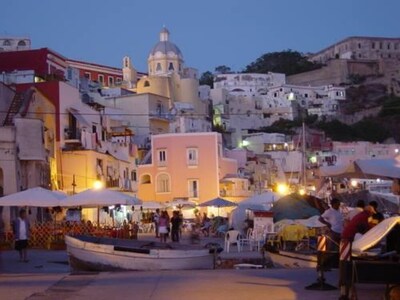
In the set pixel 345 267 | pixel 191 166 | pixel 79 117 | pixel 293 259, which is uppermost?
pixel 79 117

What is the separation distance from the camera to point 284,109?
140m

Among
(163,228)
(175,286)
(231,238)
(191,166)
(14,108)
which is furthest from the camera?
(191,166)

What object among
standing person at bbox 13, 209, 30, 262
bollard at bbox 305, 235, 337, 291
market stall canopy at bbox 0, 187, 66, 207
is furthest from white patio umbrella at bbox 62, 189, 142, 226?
bollard at bbox 305, 235, 337, 291

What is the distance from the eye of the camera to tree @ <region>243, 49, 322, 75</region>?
173 metres

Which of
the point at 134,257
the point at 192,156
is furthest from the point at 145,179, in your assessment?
the point at 134,257

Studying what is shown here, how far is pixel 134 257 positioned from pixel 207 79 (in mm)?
150716

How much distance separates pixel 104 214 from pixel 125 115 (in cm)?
2944

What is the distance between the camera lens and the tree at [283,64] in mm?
172875

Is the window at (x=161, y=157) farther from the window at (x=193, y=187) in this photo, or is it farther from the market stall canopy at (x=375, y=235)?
the market stall canopy at (x=375, y=235)

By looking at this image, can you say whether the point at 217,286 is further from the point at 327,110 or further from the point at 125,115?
the point at 327,110

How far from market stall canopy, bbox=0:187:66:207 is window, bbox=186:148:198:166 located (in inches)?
1587

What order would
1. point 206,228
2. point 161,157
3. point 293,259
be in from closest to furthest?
point 293,259 → point 206,228 → point 161,157

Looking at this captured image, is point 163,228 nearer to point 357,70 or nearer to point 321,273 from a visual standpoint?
point 321,273

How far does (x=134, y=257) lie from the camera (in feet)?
65.7
